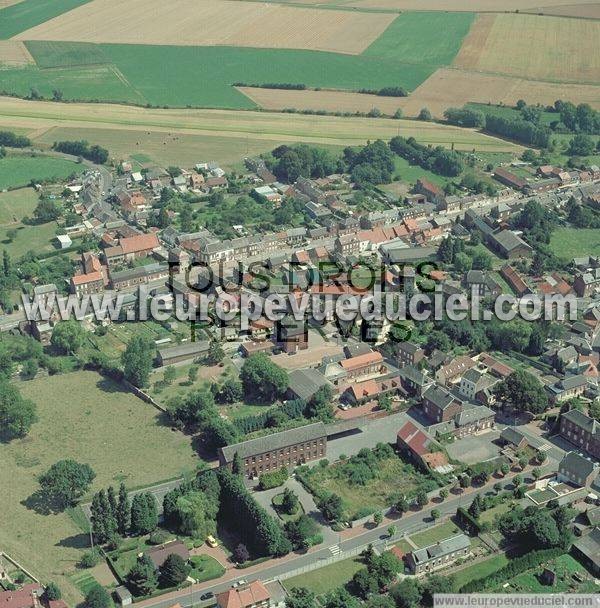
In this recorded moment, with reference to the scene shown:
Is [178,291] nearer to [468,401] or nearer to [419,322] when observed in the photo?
[419,322]

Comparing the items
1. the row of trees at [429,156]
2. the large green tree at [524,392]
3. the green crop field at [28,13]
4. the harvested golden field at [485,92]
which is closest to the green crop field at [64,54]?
the green crop field at [28,13]

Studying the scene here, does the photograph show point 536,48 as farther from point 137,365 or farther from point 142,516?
point 142,516

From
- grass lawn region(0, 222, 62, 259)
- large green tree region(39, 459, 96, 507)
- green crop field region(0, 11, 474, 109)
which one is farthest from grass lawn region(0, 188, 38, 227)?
large green tree region(39, 459, 96, 507)

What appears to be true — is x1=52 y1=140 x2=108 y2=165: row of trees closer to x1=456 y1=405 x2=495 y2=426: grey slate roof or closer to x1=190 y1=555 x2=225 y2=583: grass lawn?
x1=456 y1=405 x2=495 y2=426: grey slate roof

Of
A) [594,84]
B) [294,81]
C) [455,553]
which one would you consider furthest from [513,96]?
[455,553]

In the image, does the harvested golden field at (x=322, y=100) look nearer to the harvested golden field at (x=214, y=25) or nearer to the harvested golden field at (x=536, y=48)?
the harvested golden field at (x=214, y=25)
